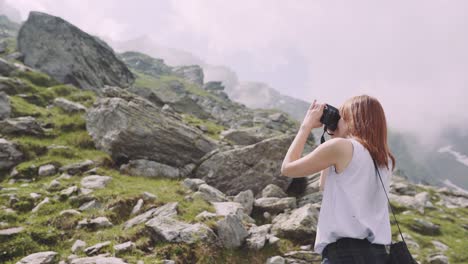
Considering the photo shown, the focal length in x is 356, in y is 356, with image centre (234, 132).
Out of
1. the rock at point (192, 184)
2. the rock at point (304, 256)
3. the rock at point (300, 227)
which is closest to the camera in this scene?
the rock at point (304, 256)

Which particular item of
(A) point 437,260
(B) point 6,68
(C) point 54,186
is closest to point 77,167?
(C) point 54,186

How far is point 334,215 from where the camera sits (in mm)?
4441

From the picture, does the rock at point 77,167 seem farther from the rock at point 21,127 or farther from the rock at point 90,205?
the rock at point 21,127

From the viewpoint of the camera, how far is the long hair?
4480mm

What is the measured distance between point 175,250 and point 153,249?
0.70 m

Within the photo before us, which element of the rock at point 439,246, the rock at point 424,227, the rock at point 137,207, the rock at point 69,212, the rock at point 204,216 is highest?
the rock at point 204,216

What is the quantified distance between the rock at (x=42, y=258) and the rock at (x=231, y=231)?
5.21 m

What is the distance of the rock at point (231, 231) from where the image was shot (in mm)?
12594

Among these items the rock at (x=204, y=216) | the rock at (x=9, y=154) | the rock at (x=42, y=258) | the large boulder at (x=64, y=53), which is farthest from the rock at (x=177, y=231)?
the large boulder at (x=64, y=53)

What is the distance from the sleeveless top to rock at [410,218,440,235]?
29938 millimetres

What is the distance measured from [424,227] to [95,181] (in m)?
27.6

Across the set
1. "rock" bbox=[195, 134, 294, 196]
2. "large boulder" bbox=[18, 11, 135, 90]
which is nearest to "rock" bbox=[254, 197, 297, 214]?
"rock" bbox=[195, 134, 294, 196]

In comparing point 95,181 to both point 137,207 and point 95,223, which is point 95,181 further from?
point 95,223

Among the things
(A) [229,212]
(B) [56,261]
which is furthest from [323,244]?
(A) [229,212]
